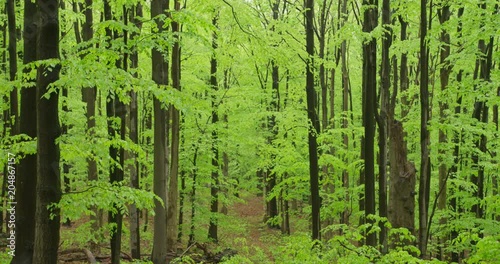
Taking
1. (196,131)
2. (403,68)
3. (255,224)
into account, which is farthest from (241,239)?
(255,224)

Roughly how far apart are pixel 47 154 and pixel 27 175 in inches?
91.0

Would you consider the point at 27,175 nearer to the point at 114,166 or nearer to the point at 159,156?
the point at 114,166

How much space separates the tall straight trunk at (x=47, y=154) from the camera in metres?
5.26

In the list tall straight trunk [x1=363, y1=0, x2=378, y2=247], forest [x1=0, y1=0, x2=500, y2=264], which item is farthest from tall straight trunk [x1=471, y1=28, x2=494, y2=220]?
tall straight trunk [x1=363, y1=0, x2=378, y2=247]

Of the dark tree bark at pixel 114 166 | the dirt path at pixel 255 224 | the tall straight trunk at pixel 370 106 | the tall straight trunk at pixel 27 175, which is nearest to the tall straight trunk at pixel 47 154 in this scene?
the tall straight trunk at pixel 27 175

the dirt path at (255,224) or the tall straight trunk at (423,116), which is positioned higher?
the tall straight trunk at (423,116)

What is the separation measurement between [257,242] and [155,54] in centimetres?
1468

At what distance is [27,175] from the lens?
7.10 meters

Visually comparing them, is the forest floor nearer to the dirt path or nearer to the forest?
the dirt path

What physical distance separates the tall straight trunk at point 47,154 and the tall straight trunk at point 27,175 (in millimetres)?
1633

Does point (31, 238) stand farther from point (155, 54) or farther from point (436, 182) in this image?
point (436, 182)

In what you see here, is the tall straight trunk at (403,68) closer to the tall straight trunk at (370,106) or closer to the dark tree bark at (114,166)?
the tall straight trunk at (370,106)

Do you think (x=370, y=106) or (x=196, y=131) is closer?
(x=370, y=106)

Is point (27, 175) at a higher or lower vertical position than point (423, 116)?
lower
